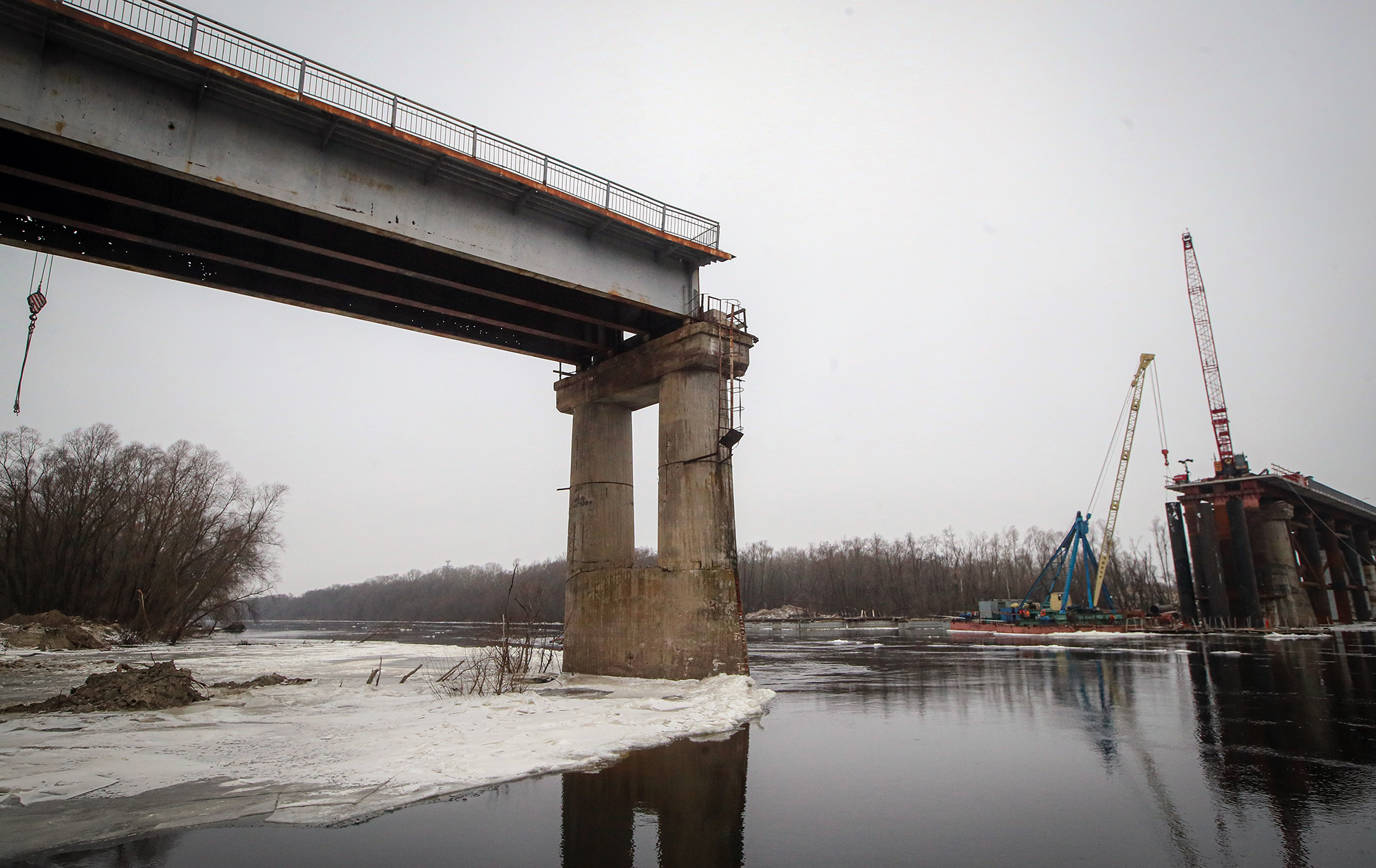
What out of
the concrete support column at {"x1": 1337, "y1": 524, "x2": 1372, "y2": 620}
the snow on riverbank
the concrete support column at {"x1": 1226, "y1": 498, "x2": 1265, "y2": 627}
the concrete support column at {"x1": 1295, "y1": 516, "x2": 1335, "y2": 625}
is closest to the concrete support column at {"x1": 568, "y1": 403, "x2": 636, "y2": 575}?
the snow on riverbank

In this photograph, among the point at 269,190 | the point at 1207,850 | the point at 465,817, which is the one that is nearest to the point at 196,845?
the point at 465,817

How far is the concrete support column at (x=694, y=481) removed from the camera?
18.3 m

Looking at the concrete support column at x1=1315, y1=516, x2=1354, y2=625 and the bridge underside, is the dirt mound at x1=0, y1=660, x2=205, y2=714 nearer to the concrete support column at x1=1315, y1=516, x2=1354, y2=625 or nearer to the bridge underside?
the bridge underside

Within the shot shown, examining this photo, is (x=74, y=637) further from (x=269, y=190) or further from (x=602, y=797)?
(x=602, y=797)

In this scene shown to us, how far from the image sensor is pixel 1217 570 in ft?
165

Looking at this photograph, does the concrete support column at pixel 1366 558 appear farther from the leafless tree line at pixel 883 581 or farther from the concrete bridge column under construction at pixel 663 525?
the concrete bridge column under construction at pixel 663 525

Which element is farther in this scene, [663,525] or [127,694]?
[663,525]

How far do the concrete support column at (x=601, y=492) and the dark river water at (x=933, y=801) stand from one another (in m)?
7.75

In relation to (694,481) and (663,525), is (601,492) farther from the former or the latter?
(694,481)

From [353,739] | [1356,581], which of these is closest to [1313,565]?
[1356,581]

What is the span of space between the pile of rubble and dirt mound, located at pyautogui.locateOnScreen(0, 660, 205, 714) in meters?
25.2

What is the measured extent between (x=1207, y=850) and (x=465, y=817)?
620 centimetres

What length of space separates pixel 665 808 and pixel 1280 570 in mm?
64420

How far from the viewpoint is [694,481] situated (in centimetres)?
1866
